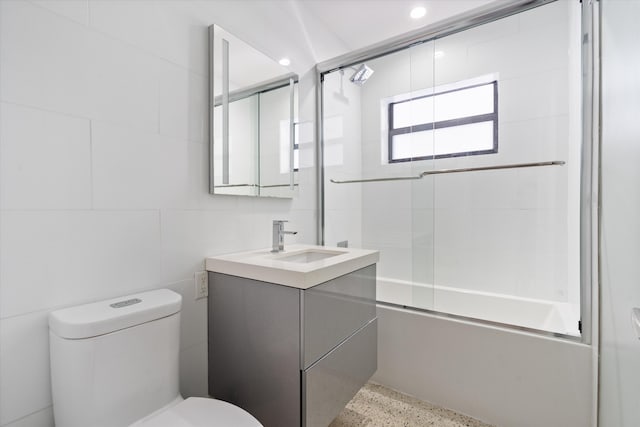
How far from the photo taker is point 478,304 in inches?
75.6

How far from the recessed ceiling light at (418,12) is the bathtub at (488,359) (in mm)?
1934

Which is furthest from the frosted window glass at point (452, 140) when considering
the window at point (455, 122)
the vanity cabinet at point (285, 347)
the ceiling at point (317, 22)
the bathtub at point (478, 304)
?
the vanity cabinet at point (285, 347)

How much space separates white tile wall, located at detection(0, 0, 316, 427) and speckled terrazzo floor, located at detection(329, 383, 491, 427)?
2.72 feet

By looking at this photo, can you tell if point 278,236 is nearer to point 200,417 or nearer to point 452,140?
point 200,417

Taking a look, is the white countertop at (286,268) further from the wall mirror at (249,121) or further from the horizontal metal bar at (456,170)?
the horizontal metal bar at (456,170)

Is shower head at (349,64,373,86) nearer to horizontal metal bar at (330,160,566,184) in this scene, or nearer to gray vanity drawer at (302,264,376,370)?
horizontal metal bar at (330,160,566,184)

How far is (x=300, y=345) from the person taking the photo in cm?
105

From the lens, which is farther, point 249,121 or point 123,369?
point 249,121

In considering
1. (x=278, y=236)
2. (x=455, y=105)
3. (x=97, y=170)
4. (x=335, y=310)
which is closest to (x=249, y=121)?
(x=278, y=236)

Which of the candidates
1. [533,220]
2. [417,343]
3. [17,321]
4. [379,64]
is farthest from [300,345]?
[379,64]

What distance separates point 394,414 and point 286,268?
3.80ft

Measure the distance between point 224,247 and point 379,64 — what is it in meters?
1.68

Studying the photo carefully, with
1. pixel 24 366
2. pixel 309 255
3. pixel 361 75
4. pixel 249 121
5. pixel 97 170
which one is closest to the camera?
pixel 24 366

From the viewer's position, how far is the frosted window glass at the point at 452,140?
6.38 ft
